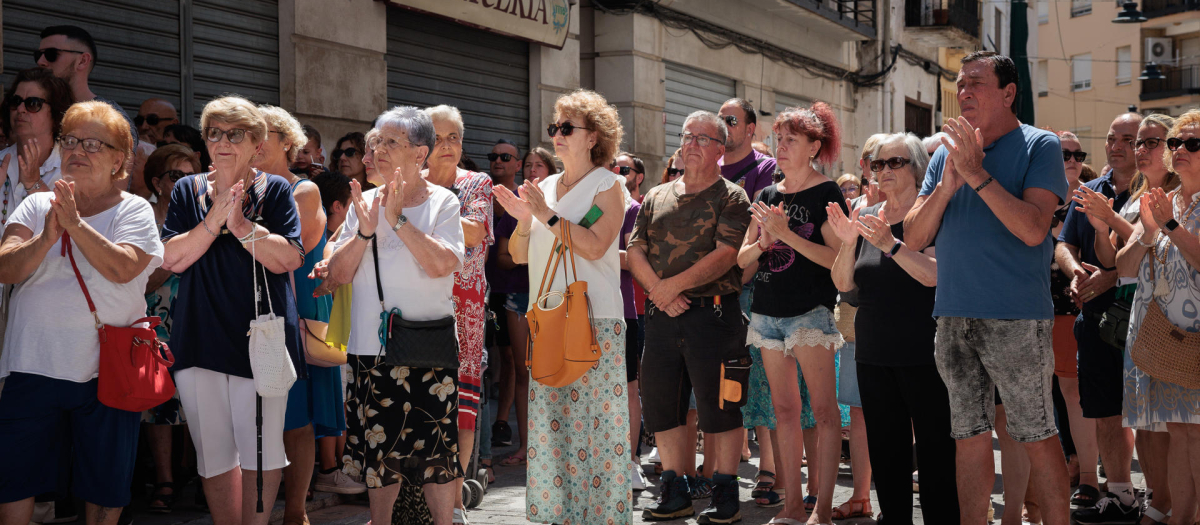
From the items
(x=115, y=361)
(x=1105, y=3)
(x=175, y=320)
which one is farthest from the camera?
(x=1105, y=3)

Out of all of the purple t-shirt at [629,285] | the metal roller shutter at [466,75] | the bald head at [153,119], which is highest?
the metal roller shutter at [466,75]

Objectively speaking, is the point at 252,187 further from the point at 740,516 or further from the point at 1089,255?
the point at 1089,255

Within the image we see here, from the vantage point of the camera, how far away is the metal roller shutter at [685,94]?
14883 millimetres

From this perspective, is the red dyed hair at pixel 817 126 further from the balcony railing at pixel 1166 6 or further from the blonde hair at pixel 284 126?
the balcony railing at pixel 1166 6

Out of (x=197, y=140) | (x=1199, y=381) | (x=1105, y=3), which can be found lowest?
(x=1199, y=381)

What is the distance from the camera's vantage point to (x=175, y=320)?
4.50 m

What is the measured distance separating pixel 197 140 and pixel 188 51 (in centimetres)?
225

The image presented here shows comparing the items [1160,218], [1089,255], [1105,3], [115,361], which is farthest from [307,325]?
[1105,3]

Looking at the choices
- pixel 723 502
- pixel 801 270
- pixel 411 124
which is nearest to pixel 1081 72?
pixel 801 270

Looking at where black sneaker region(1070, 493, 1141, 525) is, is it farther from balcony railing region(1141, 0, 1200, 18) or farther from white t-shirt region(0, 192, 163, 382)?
balcony railing region(1141, 0, 1200, 18)

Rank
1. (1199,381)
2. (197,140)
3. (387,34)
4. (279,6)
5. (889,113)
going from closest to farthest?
(1199,381)
(197,140)
(279,6)
(387,34)
(889,113)

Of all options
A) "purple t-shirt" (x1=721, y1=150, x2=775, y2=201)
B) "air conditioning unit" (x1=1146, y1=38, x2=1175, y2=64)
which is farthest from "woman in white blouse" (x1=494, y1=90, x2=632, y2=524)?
"air conditioning unit" (x1=1146, y1=38, x2=1175, y2=64)

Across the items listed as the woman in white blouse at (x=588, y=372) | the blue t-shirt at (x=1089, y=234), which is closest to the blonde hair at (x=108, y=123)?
the woman in white blouse at (x=588, y=372)

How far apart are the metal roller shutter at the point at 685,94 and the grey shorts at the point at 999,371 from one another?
10.4 meters
